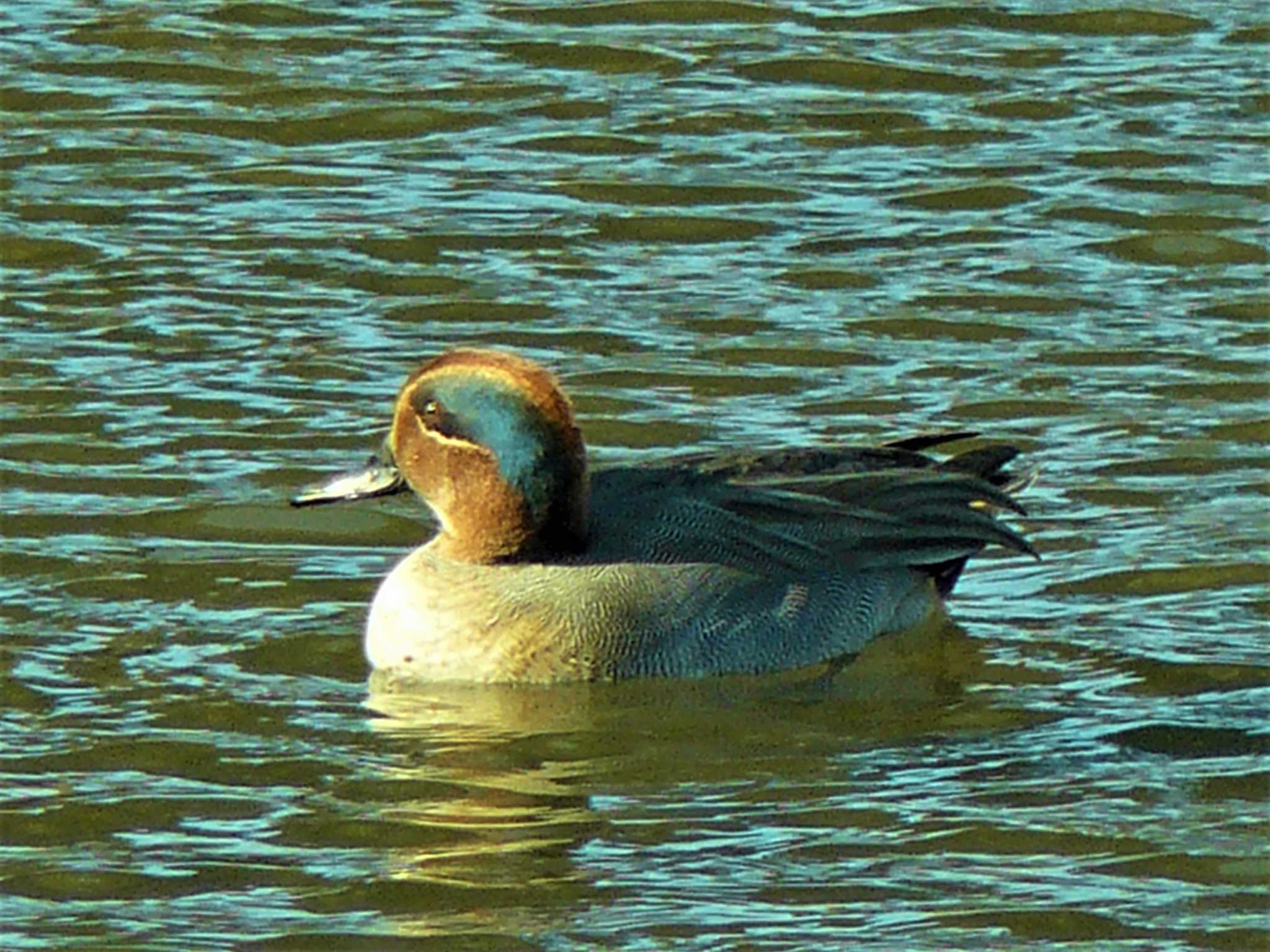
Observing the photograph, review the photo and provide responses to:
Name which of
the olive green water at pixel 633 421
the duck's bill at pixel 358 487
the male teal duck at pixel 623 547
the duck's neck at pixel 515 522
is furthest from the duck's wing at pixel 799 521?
the duck's bill at pixel 358 487

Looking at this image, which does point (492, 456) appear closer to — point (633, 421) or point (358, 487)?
point (358, 487)

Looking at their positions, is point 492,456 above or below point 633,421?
above

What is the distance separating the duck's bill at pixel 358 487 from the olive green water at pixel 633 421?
1.10 feet

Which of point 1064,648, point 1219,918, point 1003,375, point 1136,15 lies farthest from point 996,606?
point 1136,15

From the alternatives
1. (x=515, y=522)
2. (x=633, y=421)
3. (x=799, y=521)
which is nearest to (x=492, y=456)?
(x=515, y=522)

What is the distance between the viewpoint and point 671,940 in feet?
26.7

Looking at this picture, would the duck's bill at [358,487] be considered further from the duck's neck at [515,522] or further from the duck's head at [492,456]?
the duck's neck at [515,522]

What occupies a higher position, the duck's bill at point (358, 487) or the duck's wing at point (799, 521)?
the duck's bill at point (358, 487)

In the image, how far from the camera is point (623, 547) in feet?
34.2

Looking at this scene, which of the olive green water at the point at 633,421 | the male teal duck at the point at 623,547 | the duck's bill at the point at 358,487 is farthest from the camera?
the duck's bill at the point at 358,487

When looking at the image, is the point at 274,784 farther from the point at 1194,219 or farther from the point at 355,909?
the point at 1194,219

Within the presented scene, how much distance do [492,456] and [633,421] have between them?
6.27 feet

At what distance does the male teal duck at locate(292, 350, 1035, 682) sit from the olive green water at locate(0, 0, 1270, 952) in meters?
0.14

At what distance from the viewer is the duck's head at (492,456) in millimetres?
10281
